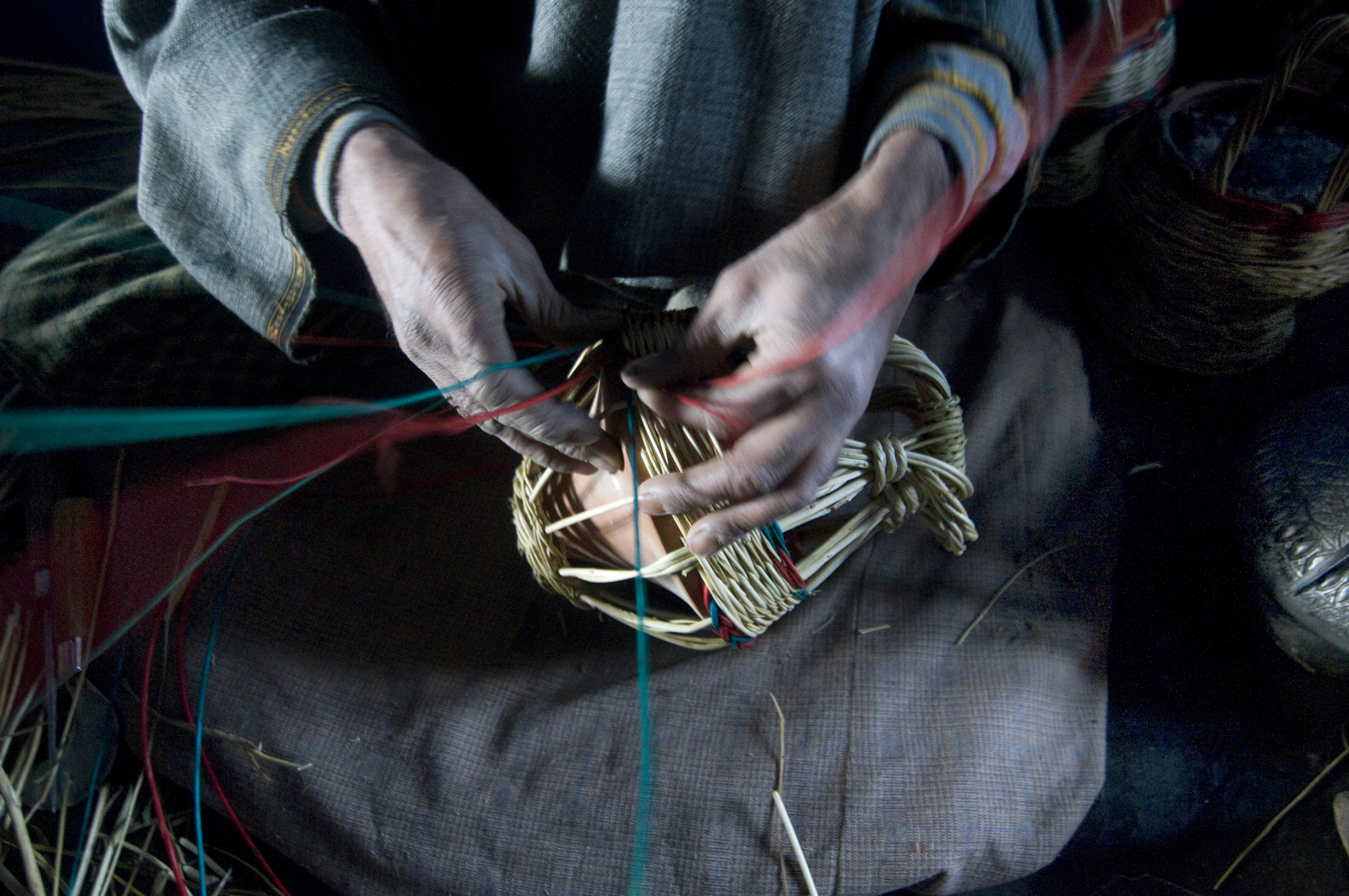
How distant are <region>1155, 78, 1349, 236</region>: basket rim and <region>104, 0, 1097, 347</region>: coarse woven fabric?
24.6 inches

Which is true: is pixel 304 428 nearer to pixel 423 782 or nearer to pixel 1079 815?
pixel 423 782

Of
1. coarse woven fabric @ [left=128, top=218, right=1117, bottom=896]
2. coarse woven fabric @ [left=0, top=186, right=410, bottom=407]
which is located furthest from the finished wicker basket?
coarse woven fabric @ [left=0, top=186, right=410, bottom=407]

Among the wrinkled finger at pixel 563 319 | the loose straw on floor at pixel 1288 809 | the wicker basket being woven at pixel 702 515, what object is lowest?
Answer: the loose straw on floor at pixel 1288 809

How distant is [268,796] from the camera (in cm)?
97

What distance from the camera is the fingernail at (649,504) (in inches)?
29.3

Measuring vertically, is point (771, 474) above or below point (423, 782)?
above

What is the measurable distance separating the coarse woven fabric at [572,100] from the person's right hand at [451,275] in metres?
0.08

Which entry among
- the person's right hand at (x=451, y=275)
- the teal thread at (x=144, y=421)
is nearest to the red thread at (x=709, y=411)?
the person's right hand at (x=451, y=275)

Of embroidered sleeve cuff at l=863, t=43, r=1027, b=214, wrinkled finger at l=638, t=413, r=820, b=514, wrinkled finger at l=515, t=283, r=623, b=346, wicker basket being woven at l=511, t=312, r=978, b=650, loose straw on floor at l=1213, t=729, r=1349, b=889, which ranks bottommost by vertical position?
loose straw on floor at l=1213, t=729, r=1349, b=889

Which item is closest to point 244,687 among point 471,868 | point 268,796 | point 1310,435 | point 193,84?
point 268,796

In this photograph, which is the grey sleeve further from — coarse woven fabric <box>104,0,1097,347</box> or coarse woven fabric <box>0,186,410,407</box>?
coarse woven fabric <box>0,186,410,407</box>

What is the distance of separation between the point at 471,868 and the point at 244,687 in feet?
1.28

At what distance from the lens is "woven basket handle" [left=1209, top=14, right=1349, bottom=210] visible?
109cm

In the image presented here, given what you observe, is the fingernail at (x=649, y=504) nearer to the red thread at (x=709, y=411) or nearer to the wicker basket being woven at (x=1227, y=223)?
the red thread at (x=709, y=411)
